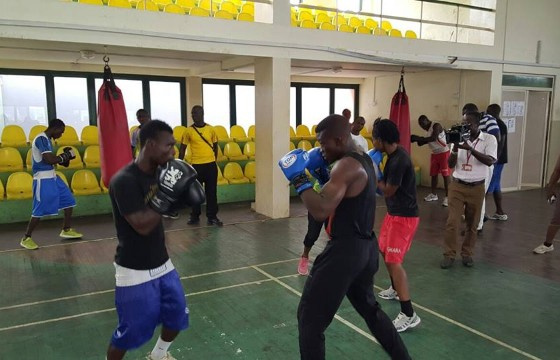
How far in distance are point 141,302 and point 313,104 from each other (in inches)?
415

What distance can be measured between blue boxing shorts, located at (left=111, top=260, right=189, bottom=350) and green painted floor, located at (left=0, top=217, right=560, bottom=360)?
83cm

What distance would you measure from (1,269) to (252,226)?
3309mm

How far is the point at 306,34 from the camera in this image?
7.35 m

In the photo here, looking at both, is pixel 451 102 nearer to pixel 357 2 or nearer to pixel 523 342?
pixel 357 2

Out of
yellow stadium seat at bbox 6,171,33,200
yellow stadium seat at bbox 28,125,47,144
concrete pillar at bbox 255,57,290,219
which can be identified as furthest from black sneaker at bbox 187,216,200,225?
yellow stadium seat at bbox 28,125,47,144

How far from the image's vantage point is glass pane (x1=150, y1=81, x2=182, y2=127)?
10258mm

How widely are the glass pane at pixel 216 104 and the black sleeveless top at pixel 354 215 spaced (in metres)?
8.83

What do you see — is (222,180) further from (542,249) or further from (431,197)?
(542,249)

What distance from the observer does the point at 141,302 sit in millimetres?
2363

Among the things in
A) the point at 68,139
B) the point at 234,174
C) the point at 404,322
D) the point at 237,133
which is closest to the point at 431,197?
the point at 234,174

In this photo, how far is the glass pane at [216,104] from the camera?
35.7ft

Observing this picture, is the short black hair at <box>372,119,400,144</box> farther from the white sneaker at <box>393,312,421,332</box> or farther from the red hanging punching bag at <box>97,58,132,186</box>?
the red hanging punching bag at <box>97,58,132,186</box>

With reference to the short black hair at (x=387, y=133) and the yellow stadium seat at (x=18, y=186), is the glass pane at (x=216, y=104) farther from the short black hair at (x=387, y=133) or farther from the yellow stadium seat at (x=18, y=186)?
the short black hair at (x=387, y=133)

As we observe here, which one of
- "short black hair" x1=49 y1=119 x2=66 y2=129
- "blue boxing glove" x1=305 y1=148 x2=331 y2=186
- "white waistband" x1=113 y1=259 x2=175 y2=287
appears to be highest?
"short black hair" x1=49 y1=119 x2=66 y2=129
